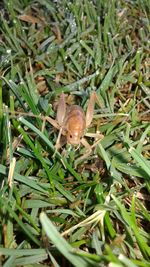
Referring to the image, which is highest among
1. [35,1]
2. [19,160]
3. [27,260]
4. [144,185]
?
[35,1]

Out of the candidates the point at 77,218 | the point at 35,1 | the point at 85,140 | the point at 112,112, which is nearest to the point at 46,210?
the point at 77,218

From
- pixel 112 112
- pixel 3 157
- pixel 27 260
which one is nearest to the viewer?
pixel 27 260

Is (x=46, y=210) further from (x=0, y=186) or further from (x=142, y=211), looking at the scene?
(x=142, y=211)

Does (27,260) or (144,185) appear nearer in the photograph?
(27,260)

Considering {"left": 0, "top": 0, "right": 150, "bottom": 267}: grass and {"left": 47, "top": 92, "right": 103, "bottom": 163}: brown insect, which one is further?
{"left": 47, "top": 92, "right": 103, "bottom": 163}: brown insect
